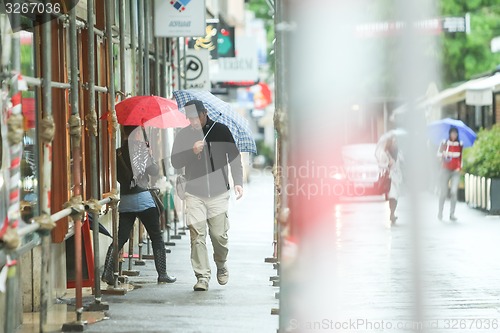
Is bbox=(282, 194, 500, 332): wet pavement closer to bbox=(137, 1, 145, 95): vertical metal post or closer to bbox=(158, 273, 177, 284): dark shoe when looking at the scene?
bbox=(158, 273, 177, 284): dark shoe

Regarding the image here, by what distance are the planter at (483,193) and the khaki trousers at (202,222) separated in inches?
479

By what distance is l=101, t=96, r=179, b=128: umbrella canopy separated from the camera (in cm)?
1174

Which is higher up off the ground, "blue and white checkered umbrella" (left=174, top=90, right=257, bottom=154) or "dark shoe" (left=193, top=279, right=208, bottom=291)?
"blue and white checkered umbrella" (left=174, top=90, right=257, bottom=154)

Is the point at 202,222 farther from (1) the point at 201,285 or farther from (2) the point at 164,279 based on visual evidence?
(2) the point at 164,279

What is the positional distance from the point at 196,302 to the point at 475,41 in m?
27.4

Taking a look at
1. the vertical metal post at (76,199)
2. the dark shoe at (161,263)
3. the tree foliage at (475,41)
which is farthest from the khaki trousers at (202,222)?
the tree foliage at (475,41)

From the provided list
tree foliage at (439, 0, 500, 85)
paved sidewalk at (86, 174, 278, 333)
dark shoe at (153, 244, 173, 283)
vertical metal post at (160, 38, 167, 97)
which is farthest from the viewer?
tree foliage at (439, 0, 500, 85)

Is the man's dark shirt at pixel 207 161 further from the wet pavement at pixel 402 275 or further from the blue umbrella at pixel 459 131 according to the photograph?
the blue umbrella at pixel 459 131

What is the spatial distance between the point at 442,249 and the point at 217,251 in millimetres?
5339

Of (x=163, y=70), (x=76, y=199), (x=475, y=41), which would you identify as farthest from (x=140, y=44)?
(x=475, y=41)

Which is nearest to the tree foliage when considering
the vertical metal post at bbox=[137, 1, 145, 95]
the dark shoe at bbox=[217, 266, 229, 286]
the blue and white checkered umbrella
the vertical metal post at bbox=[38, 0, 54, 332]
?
the vertical metal post at bbox=[137, 1, 145, 95]

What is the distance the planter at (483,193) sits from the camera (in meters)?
22.8

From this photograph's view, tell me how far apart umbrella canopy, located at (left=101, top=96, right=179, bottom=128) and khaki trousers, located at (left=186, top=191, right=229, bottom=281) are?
94 cm

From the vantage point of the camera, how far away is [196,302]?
1070 centimetres
